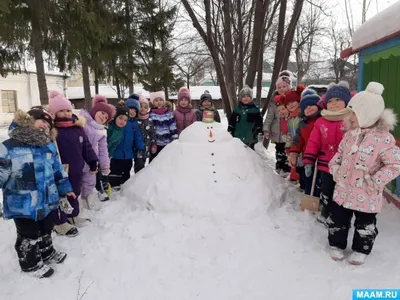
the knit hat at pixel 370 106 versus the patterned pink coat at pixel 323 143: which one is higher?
the knit hat at pixel 370 106

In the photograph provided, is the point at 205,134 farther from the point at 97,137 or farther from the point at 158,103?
the point at 158,103

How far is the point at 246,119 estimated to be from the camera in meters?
5.71

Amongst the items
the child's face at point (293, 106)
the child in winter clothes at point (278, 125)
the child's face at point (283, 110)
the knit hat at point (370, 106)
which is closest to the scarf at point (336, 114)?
the knit hat at point (370, 106)

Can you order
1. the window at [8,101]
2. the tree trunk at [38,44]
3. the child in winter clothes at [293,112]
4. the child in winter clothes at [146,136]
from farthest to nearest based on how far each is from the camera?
1. the window at [8,101]
2. the tree trunk at [38,44]
3. the child in winter clothes at [146,136]
4. the child in winter clothes at [293,112]

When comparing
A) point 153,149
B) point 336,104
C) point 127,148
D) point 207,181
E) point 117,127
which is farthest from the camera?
point 153,149

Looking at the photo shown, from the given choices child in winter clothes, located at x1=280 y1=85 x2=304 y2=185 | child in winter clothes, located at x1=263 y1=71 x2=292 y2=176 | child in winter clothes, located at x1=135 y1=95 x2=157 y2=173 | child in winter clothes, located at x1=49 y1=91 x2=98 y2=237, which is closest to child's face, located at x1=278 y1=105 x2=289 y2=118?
child in winter clothes, located at x1=280 y1=85 x2=304 y2=185

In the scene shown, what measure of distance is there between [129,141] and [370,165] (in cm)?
324

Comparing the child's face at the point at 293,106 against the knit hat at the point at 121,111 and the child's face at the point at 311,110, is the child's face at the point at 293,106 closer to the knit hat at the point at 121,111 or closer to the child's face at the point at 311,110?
the child's face at the point at 311,110

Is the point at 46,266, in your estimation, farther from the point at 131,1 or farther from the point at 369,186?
the point at 131,1

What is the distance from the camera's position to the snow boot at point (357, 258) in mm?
2947

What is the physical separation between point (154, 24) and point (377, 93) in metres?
12.7

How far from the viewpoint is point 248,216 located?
147 inches

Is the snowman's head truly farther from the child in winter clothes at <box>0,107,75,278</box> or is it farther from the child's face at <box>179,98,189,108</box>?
the child in winter clothes at <box>0,107,75,278</box>

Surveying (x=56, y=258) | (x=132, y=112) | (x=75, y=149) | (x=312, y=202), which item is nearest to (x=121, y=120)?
(x=132, y=112)
